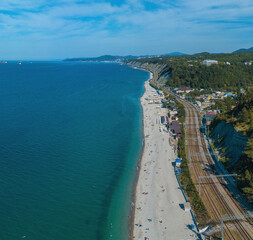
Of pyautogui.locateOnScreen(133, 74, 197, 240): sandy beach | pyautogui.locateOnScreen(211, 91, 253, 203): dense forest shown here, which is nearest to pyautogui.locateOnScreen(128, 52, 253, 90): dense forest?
pyautogui.locateOnScreen(211, 91, 253, 203): dense forest

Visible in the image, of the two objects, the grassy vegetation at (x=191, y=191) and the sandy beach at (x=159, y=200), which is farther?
the grassy vegetation at (x=191, y=191)

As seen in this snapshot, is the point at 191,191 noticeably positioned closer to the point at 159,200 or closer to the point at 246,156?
the point at 159,200

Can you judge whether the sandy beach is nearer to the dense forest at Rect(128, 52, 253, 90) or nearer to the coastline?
the coastline

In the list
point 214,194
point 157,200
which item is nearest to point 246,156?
point 214,194

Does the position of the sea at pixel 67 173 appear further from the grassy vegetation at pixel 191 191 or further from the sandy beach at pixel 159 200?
the grassy vegetation at pixel 191 191

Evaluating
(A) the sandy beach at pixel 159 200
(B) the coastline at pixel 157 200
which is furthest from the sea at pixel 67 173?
(A) the sandy beach at pixel 159 200

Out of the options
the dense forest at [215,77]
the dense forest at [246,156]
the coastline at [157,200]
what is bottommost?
the coastline at [157,200]
